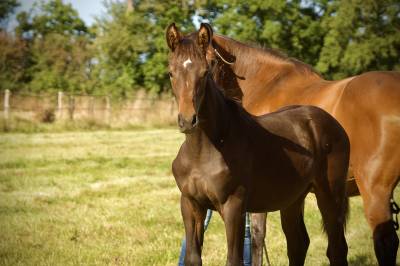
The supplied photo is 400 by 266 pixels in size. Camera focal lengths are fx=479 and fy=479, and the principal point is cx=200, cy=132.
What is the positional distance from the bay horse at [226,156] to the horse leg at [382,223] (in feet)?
2.63

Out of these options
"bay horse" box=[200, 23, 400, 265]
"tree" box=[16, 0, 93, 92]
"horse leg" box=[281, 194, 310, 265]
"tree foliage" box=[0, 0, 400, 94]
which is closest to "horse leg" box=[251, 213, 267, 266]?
"bay horse" box=[200, 23, 400, 265]

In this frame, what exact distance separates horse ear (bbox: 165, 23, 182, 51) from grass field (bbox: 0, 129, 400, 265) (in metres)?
2.52

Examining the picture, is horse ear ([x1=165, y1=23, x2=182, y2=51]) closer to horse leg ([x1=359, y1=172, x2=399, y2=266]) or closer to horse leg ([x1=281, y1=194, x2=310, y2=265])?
horse leg ([x1=281, y1=194, x2=310, y2=265])

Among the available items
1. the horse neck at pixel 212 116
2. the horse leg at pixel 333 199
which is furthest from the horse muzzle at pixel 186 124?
the horse leg at pixel 333 199

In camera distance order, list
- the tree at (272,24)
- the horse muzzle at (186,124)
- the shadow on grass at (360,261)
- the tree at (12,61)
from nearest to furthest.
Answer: the horse muzzle at (186,124)
the shadow on grass at (360,261)
the tree at (12,61)
the tree at (272,24)

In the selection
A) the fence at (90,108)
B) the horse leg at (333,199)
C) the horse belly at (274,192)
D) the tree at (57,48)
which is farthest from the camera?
the tree at (57,48)

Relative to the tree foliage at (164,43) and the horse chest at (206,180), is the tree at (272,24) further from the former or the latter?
the horse chest at (206,180)

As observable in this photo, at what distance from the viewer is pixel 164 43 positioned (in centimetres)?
2959

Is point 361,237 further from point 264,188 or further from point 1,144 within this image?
point 1,144

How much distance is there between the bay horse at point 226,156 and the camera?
263 cm

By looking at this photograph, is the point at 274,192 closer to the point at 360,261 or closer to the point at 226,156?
the point at 226,156

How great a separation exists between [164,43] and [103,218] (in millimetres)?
24318

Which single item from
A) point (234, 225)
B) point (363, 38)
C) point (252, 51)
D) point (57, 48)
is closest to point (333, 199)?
point (234, 225)

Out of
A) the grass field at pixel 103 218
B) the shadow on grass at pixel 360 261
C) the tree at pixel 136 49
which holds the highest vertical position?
the tree at pixel 136 49
